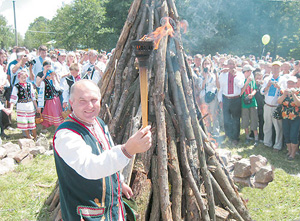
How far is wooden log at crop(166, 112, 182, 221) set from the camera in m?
3.72

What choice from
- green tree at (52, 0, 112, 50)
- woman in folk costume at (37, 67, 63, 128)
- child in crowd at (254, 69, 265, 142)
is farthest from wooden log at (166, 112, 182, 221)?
green tree at (52, 0, 112, 50)

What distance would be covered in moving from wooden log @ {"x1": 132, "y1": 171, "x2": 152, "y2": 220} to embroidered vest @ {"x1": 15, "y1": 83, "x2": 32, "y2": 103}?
5.55 metres

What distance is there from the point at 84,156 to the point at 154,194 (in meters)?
1.99

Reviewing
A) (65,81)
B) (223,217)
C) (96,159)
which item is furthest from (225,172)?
(65,81)

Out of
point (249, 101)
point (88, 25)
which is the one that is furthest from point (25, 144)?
point (88, 25)

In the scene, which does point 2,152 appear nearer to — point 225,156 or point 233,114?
point 225,156

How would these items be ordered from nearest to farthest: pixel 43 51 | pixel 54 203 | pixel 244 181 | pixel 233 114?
1. pixel 54 203
2. pixel 244 181
3. pixel 233 114
4. pixel 43 51

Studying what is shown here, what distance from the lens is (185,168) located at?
400 cm

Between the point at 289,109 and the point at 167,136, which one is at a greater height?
the point at 167,136

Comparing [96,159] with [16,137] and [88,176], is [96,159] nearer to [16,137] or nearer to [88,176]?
[88,176]

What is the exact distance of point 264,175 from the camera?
591cm

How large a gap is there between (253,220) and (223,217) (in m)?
0.72

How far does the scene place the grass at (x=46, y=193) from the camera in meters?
4.70

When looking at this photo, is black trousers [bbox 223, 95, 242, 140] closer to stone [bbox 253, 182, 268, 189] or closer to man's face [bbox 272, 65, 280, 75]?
man's face [bbox 272, 65, 280, 75]
